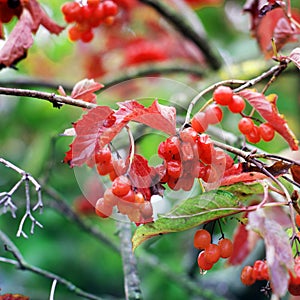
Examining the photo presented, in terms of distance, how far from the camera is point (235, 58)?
2.14 metres

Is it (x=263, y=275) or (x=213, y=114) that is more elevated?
(x=213, y=114)

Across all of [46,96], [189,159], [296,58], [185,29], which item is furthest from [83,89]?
[185,29]

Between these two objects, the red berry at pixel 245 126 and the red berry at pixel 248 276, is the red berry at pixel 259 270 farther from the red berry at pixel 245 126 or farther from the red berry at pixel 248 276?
the red berry at pixel 245 126

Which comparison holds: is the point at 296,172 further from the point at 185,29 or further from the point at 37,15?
the point at 185,29

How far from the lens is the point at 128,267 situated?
98 centimetres

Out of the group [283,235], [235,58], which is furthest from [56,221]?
[283,235]

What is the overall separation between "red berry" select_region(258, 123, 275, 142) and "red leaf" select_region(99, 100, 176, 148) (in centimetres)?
16

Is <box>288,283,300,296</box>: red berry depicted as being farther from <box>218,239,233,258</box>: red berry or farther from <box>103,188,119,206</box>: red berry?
<box>103,188,119,206</box>: red berry

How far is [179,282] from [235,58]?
3.26ft

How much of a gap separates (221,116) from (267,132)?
3.2 inches

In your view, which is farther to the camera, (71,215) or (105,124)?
(71,215)

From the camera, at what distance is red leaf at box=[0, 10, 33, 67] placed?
901 mm

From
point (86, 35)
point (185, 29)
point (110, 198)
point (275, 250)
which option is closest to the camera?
point (275, 250)

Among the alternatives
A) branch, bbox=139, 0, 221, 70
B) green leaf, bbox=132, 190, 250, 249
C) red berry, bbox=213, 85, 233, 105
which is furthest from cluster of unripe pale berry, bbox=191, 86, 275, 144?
branch, bbox=139, 0, 221, 70
